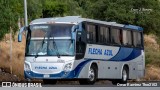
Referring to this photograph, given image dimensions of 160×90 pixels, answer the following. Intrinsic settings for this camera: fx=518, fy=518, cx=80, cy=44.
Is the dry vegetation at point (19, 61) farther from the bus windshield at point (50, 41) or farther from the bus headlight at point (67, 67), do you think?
the bus headlight at point (67, 67)

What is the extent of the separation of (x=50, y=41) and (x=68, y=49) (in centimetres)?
94

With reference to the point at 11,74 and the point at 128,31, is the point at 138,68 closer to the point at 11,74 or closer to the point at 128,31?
the point at 128,31

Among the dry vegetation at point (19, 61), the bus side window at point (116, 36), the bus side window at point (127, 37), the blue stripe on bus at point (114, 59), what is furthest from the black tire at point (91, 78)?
the dry vegetation at point (19, 61)

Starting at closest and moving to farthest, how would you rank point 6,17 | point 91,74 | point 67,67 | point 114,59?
point 67,67 < point 91,74 < point 114,59 < point 6,17

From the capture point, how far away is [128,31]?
2903cm

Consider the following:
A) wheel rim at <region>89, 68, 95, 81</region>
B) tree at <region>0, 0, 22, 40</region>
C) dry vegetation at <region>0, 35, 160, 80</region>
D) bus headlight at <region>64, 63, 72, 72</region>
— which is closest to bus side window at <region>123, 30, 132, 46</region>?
wheel rim at <region>89, 68, 95, 81</region>

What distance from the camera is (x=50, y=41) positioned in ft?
78.4

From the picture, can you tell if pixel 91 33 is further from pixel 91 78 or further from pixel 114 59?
pixel 114 59

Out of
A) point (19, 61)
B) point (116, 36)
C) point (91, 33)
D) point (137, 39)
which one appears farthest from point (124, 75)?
point (19, 61)

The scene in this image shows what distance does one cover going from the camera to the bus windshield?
23.7 meters

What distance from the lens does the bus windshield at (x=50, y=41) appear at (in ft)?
77.7

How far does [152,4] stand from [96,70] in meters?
22.8

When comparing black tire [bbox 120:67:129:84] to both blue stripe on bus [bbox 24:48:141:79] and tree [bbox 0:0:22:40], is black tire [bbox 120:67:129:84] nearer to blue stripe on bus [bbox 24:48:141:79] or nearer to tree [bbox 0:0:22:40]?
blue stripe on bus [bbox 24:48:141:79]

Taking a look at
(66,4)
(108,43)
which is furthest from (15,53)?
(66,4)
